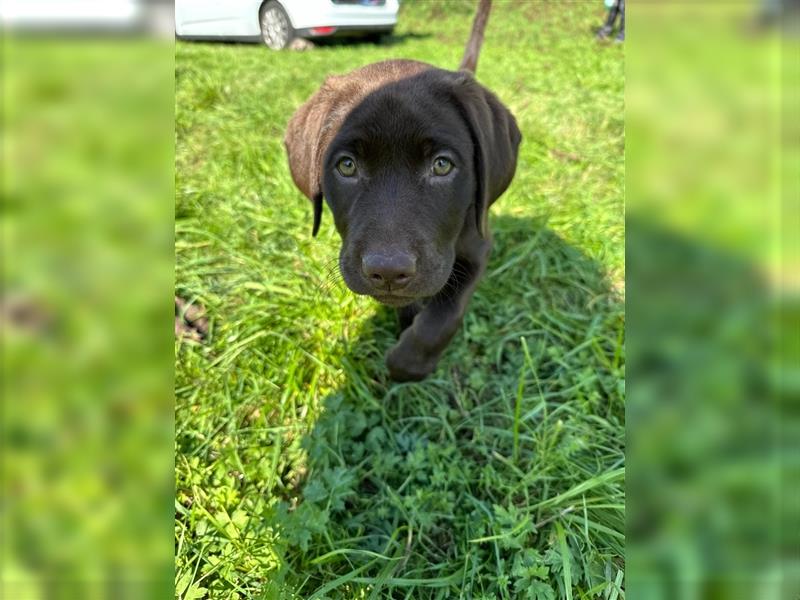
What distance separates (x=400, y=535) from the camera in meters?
2.17

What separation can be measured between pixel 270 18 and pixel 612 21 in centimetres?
434

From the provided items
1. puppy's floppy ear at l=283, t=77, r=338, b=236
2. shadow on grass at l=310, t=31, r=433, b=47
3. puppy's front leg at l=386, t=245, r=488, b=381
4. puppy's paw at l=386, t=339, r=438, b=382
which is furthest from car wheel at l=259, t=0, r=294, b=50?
puppy's paw at l=386, t=339, r=438, b=382

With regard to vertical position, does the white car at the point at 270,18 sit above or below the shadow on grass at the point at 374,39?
above

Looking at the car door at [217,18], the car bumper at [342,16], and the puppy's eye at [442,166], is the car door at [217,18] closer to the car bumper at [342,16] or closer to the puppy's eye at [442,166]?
the car bumper at [342,16]

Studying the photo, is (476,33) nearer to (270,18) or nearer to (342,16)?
(342,16)

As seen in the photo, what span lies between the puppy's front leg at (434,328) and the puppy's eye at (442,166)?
0.56 meters

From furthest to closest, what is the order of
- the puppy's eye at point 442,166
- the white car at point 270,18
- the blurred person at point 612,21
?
the blurred person at point 612,21 < the white car at point 270,18 < the puppy's eye at point 442,166

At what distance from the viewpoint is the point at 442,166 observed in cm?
229

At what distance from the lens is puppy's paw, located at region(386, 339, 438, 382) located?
2652 mm

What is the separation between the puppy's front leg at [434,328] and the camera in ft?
8.59

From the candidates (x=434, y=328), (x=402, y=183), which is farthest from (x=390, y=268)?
(x=434, y=328)

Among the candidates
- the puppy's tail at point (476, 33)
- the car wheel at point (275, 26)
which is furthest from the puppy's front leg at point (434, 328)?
the puppy's tail at point (476, 33)

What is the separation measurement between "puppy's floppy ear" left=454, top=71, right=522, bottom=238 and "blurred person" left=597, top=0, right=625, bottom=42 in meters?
2.92

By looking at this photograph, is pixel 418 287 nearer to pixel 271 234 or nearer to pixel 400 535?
pixel 400 535
